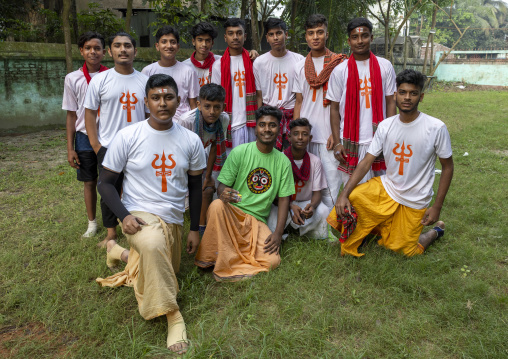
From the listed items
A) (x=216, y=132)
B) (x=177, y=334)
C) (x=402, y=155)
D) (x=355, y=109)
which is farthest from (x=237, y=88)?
(x=177, y=334)

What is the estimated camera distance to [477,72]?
24.4m

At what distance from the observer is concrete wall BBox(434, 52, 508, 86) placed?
23.4 meters

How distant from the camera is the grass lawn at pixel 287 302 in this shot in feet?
8.29

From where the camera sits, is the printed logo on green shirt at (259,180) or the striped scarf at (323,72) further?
the striped scarf at (323,72)

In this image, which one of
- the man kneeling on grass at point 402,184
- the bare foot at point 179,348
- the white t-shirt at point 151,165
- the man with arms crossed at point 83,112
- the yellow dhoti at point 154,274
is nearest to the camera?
the bare foot at point 179,348

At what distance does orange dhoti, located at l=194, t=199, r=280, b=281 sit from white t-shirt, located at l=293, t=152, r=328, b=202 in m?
0.73

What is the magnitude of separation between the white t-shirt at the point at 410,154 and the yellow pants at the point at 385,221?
0.07 m

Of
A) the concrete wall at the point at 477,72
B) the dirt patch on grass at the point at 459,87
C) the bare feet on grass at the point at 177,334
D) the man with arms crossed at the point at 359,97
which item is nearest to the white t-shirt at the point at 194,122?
the man with arms crossed at the point at 359,97

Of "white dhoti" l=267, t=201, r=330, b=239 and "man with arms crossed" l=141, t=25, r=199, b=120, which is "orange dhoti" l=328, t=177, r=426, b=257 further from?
"man with arms crossed" l=141, t=25, r=199, b=120

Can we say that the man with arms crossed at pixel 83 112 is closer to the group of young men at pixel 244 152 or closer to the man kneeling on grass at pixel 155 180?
the group of young men at pixel 244 152

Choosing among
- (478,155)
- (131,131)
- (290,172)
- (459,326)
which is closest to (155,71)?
(131,131)

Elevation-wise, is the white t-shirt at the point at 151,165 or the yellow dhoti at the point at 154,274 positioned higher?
the white t-shirt at the point at 151,165

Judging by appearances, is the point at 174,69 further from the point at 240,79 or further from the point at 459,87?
the point at 459,87

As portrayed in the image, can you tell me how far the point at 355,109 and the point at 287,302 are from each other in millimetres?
1955
